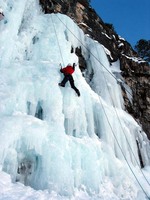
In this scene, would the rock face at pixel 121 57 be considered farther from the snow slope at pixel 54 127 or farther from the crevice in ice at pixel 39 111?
the crevice in ice at pixel 39 111

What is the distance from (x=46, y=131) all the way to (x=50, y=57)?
3.64 m

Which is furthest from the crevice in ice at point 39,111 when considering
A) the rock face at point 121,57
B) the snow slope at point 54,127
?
the rock face at point 121,57

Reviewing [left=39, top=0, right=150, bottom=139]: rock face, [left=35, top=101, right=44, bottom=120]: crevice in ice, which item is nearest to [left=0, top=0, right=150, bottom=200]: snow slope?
[left=35, top=101, right=44, bottom=120]: crevice in ice

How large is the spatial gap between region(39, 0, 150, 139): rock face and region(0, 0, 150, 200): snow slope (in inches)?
58.7

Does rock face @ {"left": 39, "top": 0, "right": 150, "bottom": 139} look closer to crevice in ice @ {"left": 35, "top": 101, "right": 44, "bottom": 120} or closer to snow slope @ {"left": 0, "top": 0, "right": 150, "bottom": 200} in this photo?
snow slope @ {"left": 0, "top": 0, "right": 150, "bottom": 200}

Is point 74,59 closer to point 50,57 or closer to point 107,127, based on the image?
point 50,57

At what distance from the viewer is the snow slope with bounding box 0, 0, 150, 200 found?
6102mm

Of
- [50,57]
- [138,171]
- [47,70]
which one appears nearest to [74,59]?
[50,57]

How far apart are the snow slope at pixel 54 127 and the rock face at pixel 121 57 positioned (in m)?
1.49

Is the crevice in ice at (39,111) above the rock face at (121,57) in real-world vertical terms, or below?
below

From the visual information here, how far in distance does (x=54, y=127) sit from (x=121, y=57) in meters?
9.69

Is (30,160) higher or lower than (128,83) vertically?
lower

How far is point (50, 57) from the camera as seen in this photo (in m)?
9.63

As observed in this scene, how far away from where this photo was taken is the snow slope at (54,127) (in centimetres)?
610
